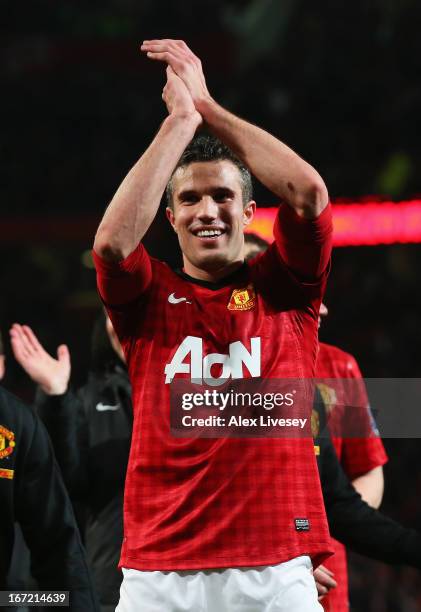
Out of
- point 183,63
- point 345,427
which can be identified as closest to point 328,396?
point 345,427

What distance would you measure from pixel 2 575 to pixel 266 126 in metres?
11.9

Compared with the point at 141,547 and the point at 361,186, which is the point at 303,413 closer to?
the point at 141,547

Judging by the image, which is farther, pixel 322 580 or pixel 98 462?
pixel 98 462

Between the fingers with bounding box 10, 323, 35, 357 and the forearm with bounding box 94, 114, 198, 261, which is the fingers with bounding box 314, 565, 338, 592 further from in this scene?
the fingers with bounding box 10, 323, 35, 357

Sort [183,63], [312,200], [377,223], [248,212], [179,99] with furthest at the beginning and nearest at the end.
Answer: [377,223]
[248,212]
[183,63]
[179,99]
[312,200]

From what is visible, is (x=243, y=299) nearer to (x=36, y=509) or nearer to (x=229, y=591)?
(x=229, y=591)

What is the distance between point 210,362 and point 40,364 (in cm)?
132

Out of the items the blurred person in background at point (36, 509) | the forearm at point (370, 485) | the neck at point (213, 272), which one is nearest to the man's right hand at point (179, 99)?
the neck at point (213, 272)

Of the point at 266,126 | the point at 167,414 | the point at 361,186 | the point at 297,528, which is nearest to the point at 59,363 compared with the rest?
the point at 167,414

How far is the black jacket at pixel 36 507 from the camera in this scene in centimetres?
292

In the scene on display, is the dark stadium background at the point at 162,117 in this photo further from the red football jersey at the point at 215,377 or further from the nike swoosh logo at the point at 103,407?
the red football jersey at the point at 215,377

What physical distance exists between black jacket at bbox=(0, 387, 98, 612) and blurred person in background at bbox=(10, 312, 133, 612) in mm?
494

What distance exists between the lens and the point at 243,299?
2.57 m

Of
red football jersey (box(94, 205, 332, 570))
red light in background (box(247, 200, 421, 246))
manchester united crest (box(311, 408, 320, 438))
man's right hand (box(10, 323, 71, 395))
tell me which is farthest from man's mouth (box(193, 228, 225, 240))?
red light in background (box(247, 200, 421, 246))
